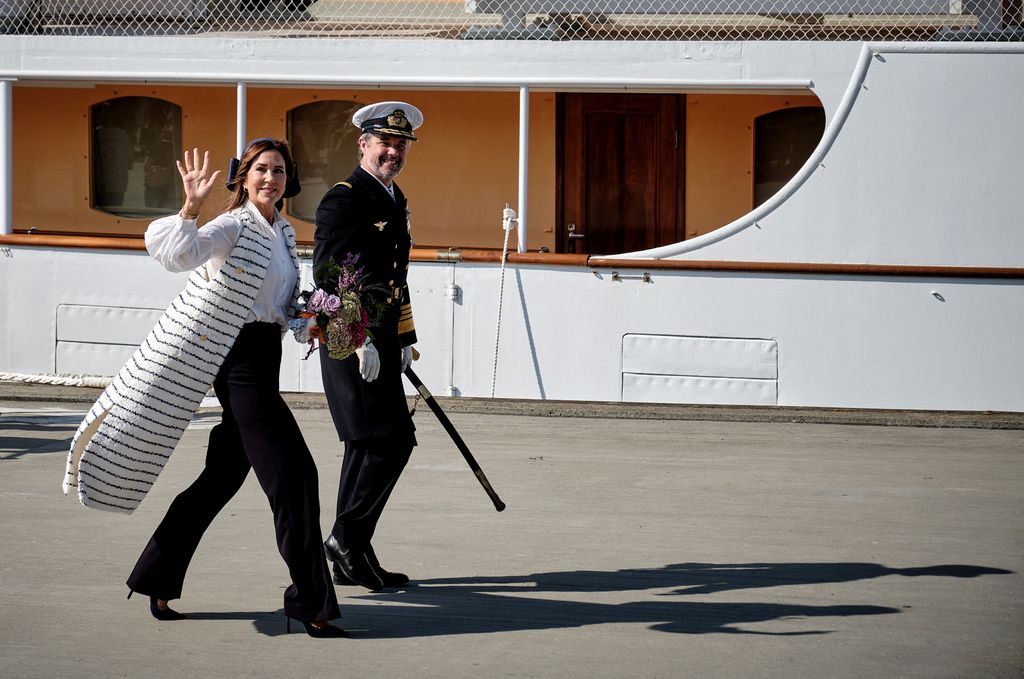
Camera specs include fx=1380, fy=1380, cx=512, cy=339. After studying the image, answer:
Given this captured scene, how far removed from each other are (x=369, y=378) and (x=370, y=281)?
1.28ft

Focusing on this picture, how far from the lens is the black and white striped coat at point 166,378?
457cm

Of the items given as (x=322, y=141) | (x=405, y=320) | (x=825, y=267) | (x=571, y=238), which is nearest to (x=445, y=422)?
(x=405, y=320)

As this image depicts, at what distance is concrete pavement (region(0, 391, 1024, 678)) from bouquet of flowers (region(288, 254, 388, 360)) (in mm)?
969

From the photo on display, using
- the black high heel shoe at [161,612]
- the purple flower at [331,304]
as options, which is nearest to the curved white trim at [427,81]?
the purple flower at [331,304]

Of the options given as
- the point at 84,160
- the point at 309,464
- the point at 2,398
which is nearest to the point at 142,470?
the point at 309,464

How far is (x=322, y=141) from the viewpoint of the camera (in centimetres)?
1235

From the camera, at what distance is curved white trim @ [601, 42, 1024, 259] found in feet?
31.1

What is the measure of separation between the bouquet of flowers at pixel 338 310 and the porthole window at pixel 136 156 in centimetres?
794

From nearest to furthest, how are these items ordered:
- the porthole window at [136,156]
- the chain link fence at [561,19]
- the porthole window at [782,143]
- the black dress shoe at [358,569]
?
the black dress shoe at [358,569] < the chain link fence at [561,19] < the porthole window at [782,143] < the porthole window at [136,156]

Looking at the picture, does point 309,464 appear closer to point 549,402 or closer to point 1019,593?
point 1019,593

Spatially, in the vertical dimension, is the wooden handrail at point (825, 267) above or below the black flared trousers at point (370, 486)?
above

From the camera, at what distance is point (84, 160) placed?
42.0 ft

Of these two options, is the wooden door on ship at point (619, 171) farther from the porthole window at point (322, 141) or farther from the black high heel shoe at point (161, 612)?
the black high heel shoe at point (161, 612)

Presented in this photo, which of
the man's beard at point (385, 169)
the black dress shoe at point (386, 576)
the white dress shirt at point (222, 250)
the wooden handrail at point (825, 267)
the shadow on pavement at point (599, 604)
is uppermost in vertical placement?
the man's beard at point (385, 169)
